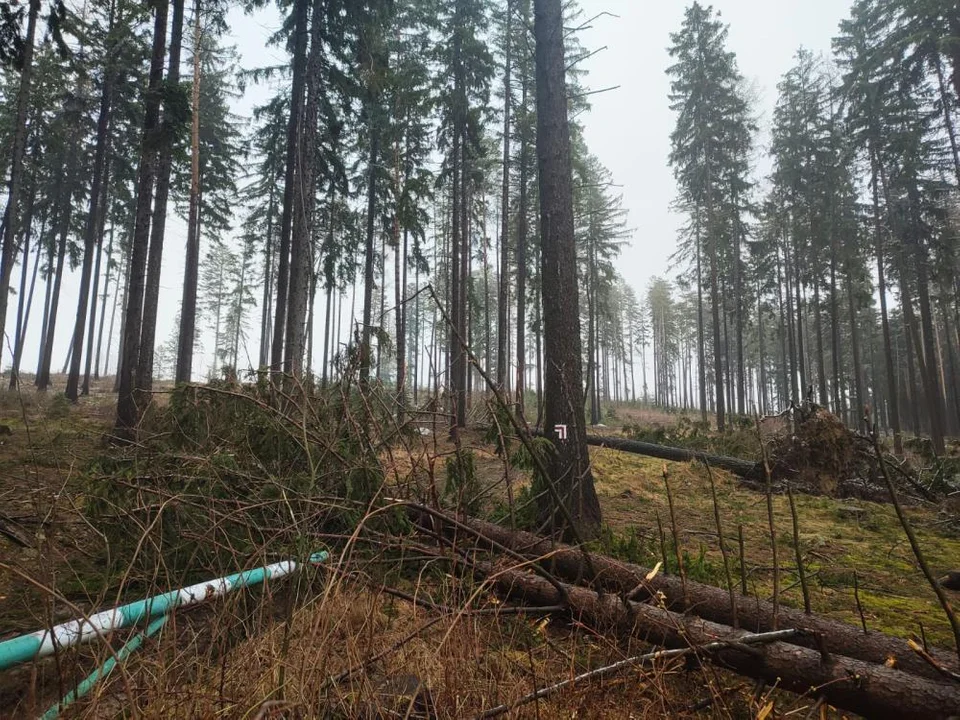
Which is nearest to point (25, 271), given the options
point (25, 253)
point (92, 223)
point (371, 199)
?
point (25, 253)

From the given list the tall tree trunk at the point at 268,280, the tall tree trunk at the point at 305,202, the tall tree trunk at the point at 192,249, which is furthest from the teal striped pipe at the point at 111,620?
the tall tree trunk at the point at 268,280

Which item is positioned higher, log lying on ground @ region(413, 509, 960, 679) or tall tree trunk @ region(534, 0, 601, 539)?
tall tree trunk @ region(534, 0, 601, 539)

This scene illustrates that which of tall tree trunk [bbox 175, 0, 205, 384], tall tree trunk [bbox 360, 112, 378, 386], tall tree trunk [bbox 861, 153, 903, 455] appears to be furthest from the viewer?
tall tree trunk [bbox 861, 153, 903, 455]

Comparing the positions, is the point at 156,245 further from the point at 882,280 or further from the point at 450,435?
the point at 882,280

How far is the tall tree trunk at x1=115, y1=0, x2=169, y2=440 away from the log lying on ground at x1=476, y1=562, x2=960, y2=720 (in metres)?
10.3

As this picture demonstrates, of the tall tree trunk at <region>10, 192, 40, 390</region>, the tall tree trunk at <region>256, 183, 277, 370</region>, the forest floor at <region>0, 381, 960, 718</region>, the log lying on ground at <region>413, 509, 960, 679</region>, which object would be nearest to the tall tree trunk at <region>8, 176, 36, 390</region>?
the tall tree trunk at <region>10, 192, 40, 390</region>

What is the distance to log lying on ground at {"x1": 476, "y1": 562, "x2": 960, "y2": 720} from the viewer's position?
209 cm

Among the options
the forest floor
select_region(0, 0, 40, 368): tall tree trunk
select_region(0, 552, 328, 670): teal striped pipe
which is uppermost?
select_region(0, 0, 40, 368): tall tree trunk

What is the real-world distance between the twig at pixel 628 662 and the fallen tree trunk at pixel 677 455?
6992mm

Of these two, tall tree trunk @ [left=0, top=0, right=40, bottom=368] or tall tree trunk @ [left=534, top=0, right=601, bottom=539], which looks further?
tall tree trunk @ [left=0, top=0, right=40, bottom=368]

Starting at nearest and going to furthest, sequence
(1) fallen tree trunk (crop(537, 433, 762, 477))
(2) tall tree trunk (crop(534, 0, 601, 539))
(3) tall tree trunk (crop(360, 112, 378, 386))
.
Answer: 1. (2) tall tree trunk (crop(534, 0, 601, 539))
2. (1) fallen tree trunk (crop(537, 433, 762, 477))
3. (3) tall tree trunk (crop(360, 112, 378, 386))

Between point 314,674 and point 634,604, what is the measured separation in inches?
75.1

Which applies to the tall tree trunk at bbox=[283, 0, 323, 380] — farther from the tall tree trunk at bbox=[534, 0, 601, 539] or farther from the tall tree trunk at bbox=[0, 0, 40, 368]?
the tall tree trunk at bbox=[0, 0, 40, 368]

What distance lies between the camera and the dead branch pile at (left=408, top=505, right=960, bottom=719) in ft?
7.04
